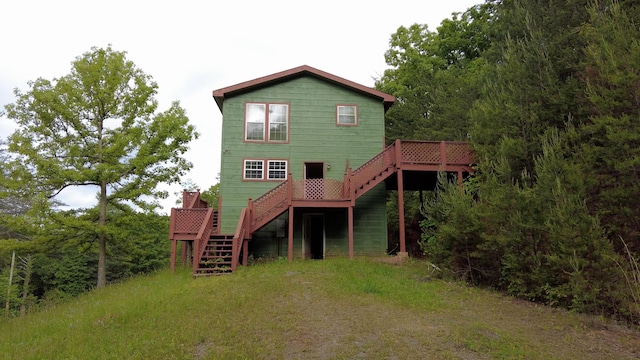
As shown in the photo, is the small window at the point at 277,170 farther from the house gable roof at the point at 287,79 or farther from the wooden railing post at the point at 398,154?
the wooden railing post at the point at 398,154

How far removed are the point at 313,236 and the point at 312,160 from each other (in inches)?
138

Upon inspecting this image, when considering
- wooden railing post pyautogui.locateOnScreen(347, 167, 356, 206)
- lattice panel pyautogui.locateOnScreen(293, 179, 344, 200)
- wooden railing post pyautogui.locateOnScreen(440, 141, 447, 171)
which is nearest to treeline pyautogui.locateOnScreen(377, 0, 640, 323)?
wooden railing post pyautogui.locateOnScreen(440, 141, 447, 171)

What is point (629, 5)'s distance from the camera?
11.0m

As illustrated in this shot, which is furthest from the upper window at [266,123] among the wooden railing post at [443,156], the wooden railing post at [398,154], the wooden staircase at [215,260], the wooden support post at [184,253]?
the wooden support post at [184,253]

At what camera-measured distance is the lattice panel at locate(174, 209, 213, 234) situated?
1495 centimetres

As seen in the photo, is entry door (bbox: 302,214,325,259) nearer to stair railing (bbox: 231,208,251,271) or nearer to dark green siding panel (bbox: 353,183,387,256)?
dark green siding panel (bbox: 353,183,387,256)

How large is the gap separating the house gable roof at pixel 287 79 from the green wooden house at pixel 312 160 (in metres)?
0.04

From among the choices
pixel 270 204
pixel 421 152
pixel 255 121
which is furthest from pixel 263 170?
pixel 421 152

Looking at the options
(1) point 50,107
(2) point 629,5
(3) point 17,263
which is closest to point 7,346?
(1) point 50,107

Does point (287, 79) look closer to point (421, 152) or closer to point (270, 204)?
point (270, 204)

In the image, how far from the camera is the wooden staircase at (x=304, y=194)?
14.3m

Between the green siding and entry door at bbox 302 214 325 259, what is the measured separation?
29 centimetres

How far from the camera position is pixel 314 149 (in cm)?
1719

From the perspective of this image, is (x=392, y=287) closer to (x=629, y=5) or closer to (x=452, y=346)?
(x=452, y=346)
